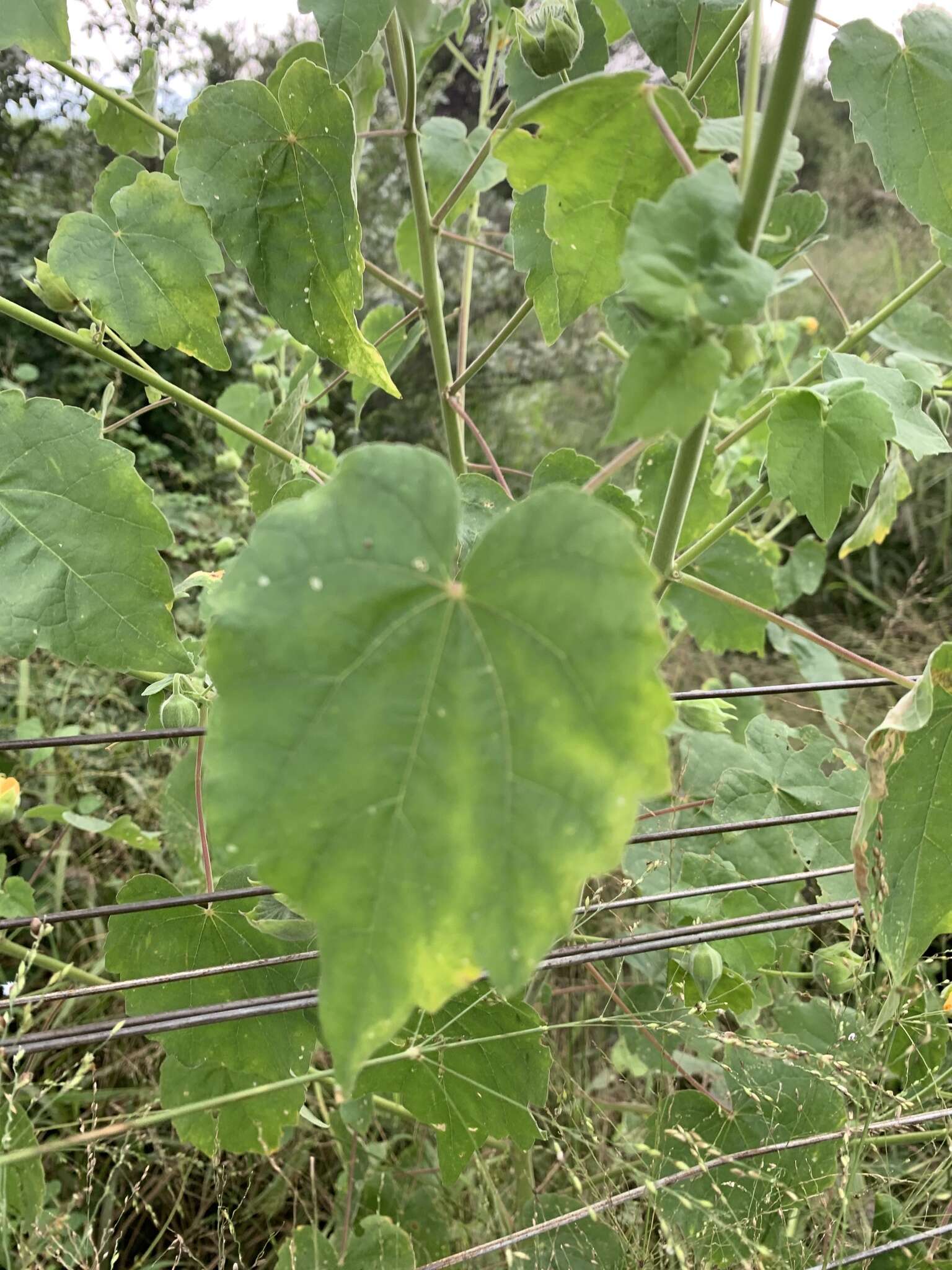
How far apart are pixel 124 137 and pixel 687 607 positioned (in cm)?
112

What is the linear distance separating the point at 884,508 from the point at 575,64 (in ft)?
→ 2.56

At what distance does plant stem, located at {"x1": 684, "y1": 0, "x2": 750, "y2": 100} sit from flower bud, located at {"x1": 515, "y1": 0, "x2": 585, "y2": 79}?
126 millimetres

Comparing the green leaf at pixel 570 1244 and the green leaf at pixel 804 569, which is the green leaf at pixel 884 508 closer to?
the green leaf at pixel 804 569

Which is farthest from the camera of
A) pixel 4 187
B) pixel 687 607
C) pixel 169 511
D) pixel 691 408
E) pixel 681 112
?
pixel 4 187

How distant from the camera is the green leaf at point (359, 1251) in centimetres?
112

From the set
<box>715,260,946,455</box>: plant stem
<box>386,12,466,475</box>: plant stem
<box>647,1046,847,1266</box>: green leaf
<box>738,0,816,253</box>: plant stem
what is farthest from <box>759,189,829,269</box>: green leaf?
<box>647,1046,847,1266</box>: green leaf

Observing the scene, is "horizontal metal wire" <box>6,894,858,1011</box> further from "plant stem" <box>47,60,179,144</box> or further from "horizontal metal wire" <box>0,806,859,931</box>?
"plant stem" <box>47,60,179,144</box>

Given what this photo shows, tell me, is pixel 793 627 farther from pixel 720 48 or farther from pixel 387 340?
pixel 387 340

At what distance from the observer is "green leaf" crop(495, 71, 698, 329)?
23.0 inches

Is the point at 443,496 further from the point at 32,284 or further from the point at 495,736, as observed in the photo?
the point at 32,284

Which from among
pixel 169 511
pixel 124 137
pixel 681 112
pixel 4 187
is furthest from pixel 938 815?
pixel 4 187

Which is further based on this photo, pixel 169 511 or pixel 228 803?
pixel 169 511

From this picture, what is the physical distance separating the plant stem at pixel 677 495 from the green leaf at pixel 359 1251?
37.8 inches

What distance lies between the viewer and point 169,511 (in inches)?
128
